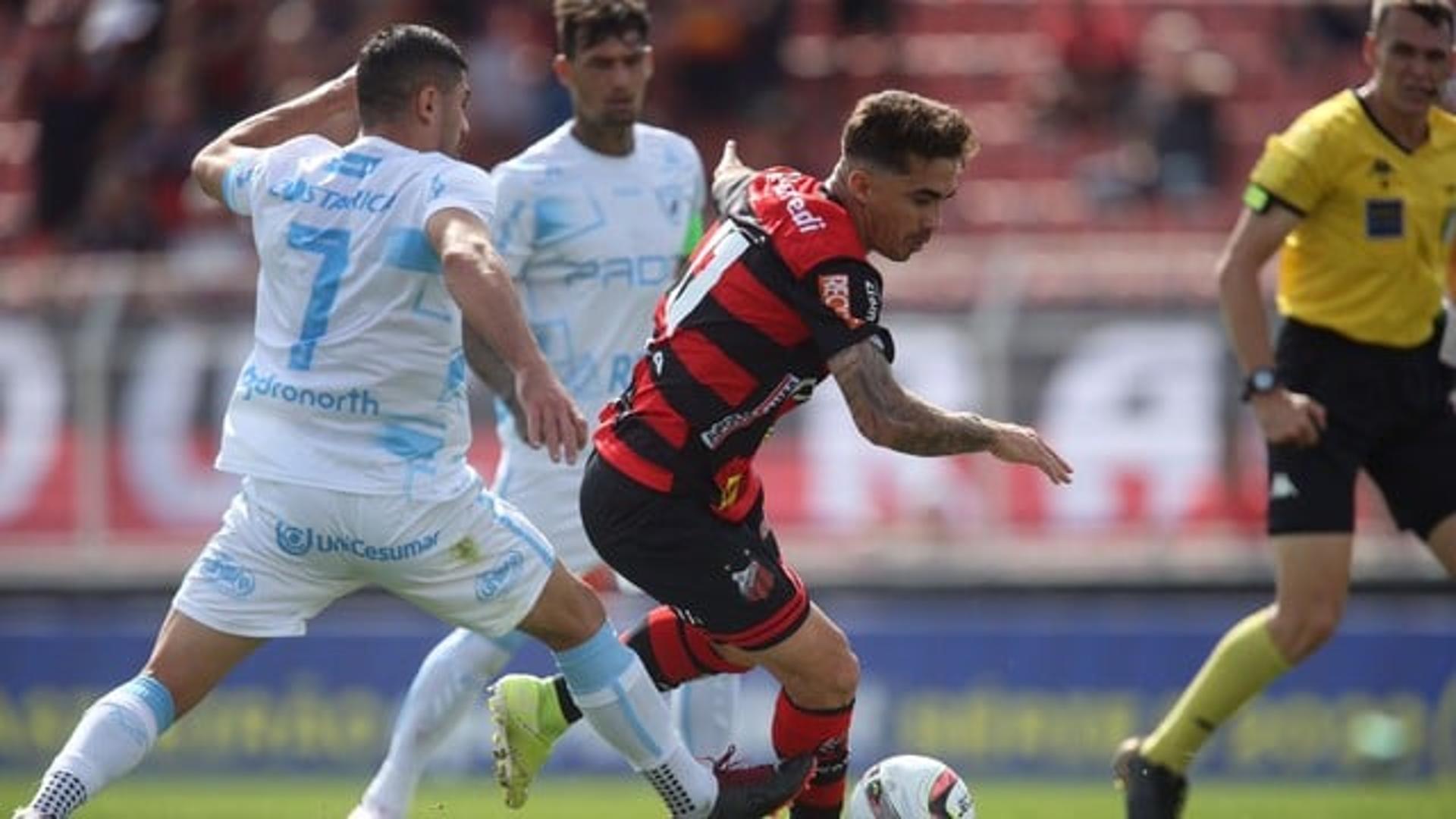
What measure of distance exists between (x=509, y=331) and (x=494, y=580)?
1065mm

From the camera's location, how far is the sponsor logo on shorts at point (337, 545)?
7.98 meters

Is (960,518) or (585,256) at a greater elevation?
(585,256)

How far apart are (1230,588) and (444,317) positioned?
7570mm

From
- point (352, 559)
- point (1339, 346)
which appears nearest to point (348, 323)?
point (352, 559)

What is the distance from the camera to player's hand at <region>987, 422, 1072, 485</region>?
7.54m

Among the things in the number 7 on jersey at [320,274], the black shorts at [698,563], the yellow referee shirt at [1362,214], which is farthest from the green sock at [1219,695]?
the number 7 on jersey at [320,274]

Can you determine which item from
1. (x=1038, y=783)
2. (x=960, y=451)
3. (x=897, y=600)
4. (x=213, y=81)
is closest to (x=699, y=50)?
(x=213, y=81)

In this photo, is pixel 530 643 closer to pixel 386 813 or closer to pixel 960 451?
pixel 386 813

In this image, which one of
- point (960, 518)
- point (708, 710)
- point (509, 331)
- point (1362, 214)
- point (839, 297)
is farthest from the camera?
point (960, 518)

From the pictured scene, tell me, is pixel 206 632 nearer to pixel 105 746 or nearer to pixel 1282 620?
pixel 105 746

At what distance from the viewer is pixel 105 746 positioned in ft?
25.3

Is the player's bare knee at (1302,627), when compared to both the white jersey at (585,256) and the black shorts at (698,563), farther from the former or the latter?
the white jersey at (585,256)

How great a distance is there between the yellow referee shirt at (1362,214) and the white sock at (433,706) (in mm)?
3020

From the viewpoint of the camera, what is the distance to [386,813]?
928 cm
